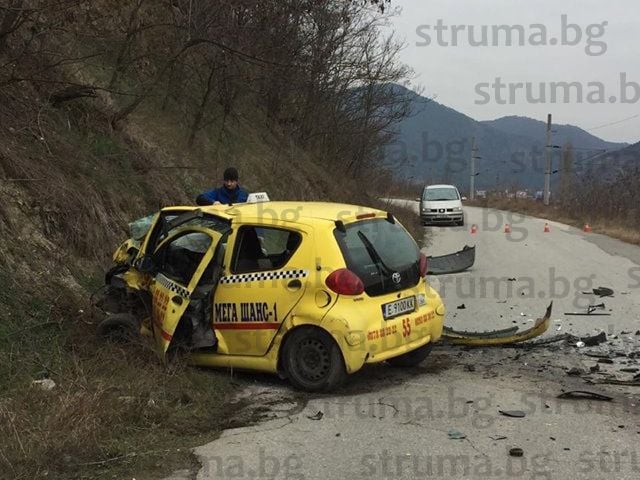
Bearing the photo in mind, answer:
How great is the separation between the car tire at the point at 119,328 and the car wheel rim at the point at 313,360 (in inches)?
63.8

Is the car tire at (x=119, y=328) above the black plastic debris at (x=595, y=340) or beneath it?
above

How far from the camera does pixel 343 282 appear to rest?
215 inches

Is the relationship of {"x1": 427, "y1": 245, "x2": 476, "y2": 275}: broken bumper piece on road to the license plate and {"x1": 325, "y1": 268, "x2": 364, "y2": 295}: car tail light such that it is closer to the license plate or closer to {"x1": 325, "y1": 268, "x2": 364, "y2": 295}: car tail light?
the license plate

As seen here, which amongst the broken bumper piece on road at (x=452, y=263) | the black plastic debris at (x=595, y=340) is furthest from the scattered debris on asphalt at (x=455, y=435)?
the broken bumper piece on road at (x=452, y=263)

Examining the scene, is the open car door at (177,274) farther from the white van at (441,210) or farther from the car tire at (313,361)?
the white van at (441,210)

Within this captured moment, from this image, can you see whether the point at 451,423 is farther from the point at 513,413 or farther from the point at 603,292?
the point at 603,292

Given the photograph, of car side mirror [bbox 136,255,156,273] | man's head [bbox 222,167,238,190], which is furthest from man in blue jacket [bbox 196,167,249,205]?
car side mirror [bbox 136,255,156,273]

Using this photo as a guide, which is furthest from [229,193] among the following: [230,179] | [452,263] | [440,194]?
[440,194]

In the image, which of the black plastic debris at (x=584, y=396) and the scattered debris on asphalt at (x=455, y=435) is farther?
the black plastic debris at (x=584, y=396)

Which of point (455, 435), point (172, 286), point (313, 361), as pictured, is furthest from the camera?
point (172, 286)

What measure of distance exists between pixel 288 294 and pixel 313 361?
24.4 inches

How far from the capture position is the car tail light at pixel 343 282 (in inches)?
216

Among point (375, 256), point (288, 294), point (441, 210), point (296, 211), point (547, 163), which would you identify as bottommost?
point (288, 294)

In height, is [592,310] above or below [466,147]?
below
